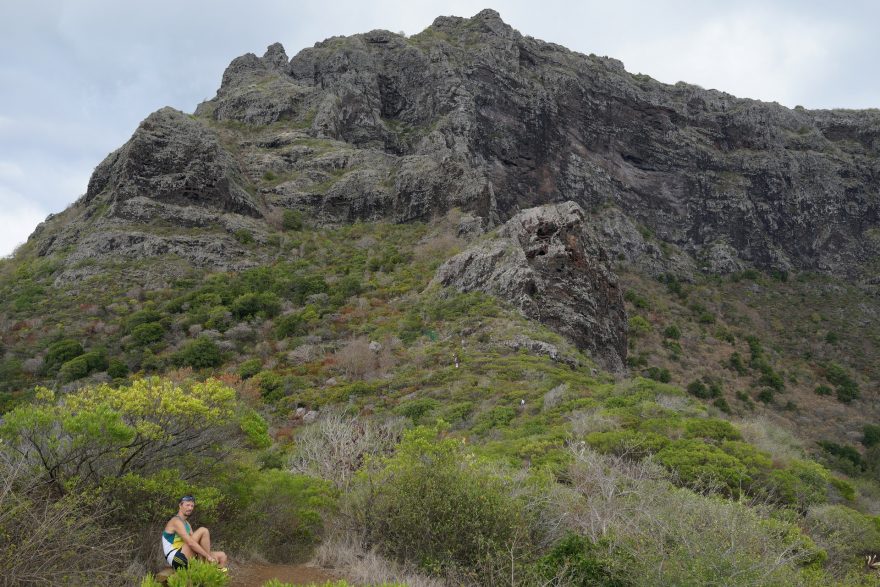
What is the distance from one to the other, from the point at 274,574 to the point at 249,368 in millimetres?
21127

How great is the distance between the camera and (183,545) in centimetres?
672

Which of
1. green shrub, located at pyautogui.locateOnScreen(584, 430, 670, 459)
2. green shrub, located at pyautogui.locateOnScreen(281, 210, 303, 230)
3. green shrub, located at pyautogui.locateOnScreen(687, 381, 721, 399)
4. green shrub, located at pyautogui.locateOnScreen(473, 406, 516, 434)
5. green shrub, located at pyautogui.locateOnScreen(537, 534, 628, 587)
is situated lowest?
green shrub, located at pyautogui.locateOnScreen(687, 381, 721, 399)

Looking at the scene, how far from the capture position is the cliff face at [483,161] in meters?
42.8

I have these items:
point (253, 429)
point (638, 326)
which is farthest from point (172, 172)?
point (638, 326)

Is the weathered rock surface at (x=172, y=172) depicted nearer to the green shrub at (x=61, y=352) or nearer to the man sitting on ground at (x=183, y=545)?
the green shrub at (x=61, y=352)

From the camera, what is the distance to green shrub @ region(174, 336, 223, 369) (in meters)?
28.8

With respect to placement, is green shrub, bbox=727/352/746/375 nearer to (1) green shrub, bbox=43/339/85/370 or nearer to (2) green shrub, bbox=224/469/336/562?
(2) green shrub, bbox=224/469/336/562

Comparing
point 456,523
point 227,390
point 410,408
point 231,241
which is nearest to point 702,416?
point 410,408

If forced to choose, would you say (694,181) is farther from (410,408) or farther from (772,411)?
(410,408)

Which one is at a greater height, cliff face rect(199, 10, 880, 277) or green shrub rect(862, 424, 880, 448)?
cliff face rect(199, 10, 880, 277)

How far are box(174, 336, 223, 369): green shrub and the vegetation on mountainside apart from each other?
115 millimetres

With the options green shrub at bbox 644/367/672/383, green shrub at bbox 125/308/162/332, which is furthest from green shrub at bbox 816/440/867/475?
green shrub at bbox 125/308/162/332

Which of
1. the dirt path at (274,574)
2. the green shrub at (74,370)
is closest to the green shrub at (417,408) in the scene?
the dirt path at (274,574)

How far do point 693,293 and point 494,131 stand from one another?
3053cm
